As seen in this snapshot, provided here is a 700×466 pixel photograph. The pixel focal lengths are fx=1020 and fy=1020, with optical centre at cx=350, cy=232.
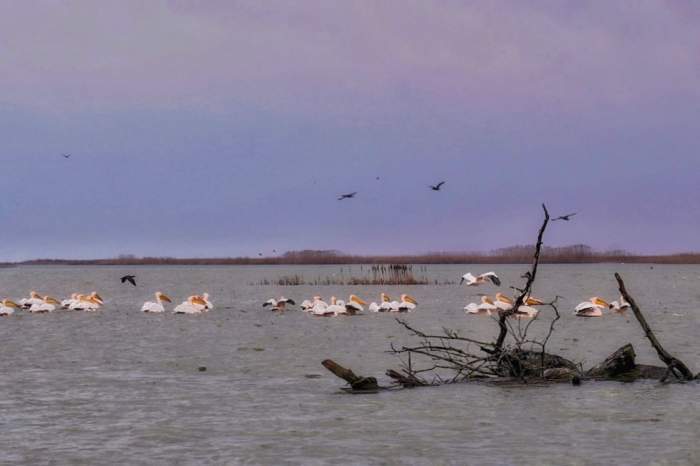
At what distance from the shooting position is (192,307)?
3753cm

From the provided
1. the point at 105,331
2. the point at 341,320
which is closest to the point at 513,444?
the point at 105,331

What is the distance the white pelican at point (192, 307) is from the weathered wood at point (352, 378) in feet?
74.4

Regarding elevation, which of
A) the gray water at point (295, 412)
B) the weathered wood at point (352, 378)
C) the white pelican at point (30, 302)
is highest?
the white pelican at point (30, 302)

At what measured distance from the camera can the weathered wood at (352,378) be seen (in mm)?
14823

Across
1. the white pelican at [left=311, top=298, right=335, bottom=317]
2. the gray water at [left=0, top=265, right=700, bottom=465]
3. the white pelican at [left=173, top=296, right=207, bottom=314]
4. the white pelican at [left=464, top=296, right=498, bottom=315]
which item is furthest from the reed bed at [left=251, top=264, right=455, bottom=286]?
the gray water at [left=0, top=265, right=700, bottom=465]

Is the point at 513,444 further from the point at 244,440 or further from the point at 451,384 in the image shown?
the point at 451,384

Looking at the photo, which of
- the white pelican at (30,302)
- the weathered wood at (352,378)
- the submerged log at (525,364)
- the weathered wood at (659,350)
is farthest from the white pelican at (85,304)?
the weathered wood at (659,350)

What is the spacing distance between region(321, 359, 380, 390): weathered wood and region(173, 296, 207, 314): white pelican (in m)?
22.7

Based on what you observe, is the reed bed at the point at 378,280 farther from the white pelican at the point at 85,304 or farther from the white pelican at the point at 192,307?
the white pelican at the point at 85,304

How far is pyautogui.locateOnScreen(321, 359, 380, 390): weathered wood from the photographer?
14.8 m

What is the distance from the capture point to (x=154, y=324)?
32531 millimetres

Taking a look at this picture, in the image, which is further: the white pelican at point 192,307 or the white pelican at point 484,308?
the white pelican at point 192,307

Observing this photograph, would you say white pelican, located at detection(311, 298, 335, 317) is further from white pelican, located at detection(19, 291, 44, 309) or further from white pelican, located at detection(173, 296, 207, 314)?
white pelican, located at detection(19, 291, 44, 309)

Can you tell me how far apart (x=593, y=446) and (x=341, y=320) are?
75.4 ft
